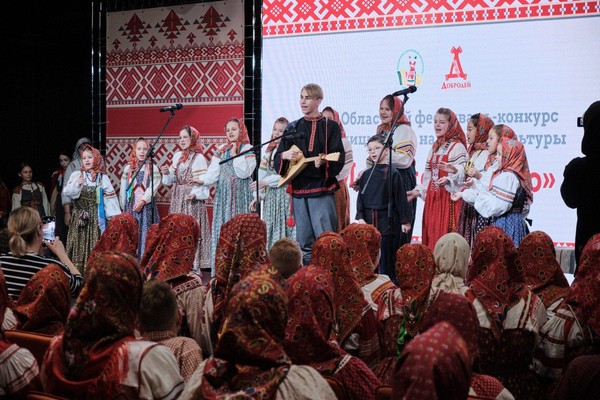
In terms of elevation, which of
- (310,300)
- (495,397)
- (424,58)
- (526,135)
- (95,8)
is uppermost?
(95,8)

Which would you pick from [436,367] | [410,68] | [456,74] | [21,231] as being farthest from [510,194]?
[436,367]

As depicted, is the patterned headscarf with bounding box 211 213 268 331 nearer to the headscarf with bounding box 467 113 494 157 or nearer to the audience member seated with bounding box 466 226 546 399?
the audience member seated with bounding box 466 226 546 399

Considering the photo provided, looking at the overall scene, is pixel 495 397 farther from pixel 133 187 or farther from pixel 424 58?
pixel 133 187

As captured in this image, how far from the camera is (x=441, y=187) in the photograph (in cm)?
664

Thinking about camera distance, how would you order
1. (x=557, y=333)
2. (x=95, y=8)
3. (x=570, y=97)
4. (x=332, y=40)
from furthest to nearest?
1. (x=95, y=8)
2. (x=332, y=40)
3. (x=570, y=97)
4. (x=557, y=333)

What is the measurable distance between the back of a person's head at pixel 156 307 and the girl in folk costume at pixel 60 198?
21.5ft

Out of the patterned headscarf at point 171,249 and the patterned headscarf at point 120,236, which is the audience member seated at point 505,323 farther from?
the patterned headscarf at point 120,236

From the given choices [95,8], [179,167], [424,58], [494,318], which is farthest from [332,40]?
[494,318]

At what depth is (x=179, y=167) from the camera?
811cm

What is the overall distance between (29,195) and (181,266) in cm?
683

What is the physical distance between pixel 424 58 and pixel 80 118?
645 centimetres

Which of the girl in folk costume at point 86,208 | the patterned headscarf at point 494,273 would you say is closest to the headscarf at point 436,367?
the patterned headscarf at point 494,273

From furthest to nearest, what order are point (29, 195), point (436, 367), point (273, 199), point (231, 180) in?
point (29, 195)
point (231, 180)
point (273, 199)
point (436, 367)

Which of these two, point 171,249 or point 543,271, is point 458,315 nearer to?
point 543,271
